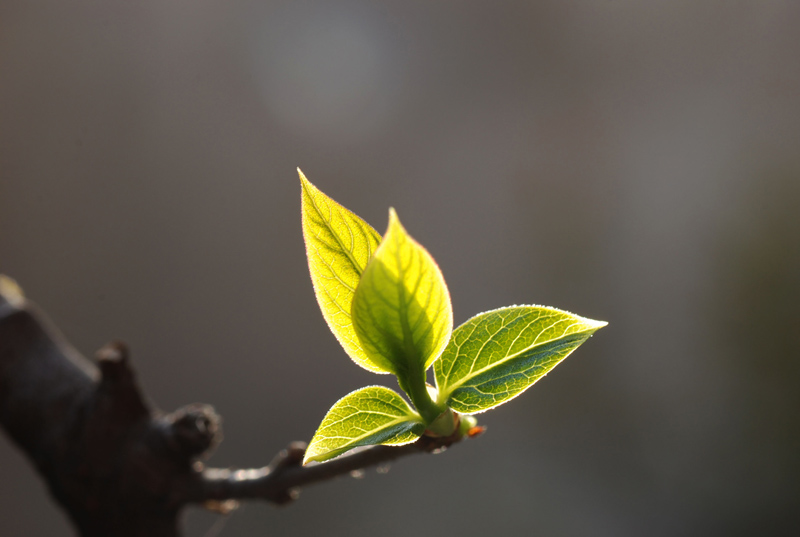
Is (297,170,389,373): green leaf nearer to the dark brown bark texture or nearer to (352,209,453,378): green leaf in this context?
(352,209,453,378): green leaf

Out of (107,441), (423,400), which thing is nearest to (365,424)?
(423,400)

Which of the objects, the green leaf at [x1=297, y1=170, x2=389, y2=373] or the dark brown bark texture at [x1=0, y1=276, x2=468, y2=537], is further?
the dark brown bark texture at [x1=0, y1=276, x2=468, y2=537]

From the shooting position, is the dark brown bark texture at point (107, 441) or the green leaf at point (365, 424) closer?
the green leaf at point (365, 424)

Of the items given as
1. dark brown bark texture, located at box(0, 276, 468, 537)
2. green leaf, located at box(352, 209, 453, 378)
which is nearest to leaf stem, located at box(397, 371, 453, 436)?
green leaf, located at box(352, 209, 453, 378)

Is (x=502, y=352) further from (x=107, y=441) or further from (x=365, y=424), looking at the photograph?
(x=107, y=441)

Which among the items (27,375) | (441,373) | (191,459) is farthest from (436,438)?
(27,375)

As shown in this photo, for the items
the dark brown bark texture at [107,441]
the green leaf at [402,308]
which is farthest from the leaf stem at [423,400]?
the dark brown bark texture at [107,441]

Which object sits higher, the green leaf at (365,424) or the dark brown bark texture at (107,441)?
the green leaf at (365,424)

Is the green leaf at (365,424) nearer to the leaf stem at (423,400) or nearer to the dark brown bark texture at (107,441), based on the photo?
the leaf stem at (423,400)
